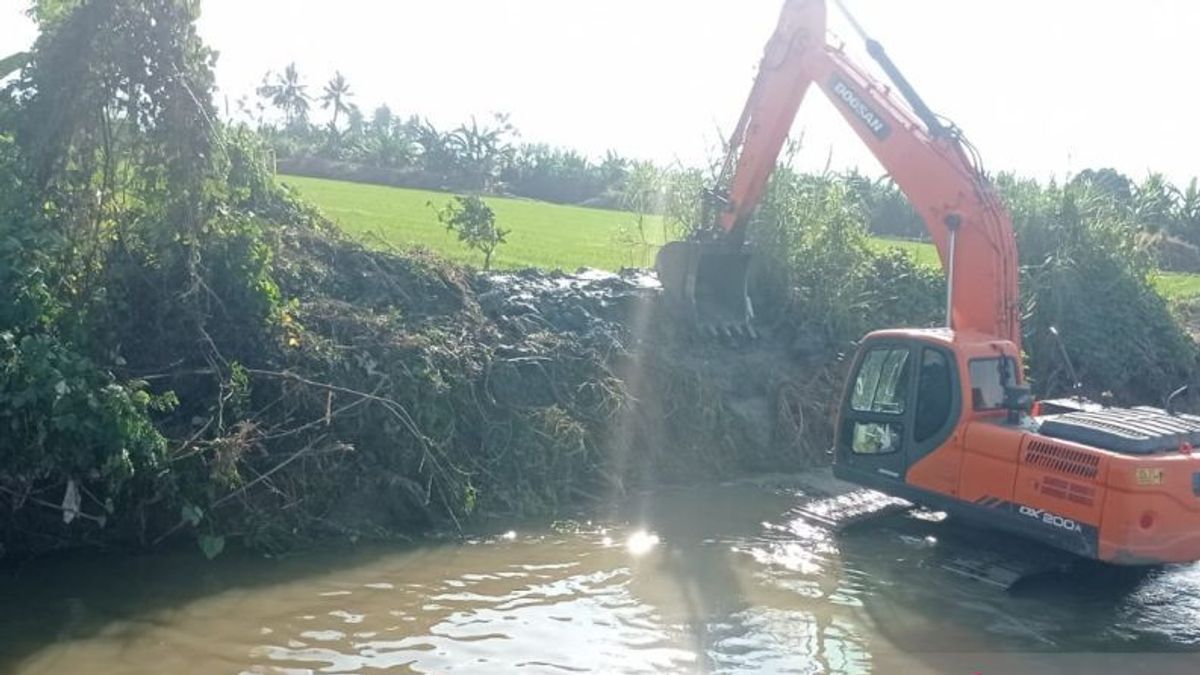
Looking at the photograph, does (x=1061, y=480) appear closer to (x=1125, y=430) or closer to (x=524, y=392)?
(x=1125, y=430)

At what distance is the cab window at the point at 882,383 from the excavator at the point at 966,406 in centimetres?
1

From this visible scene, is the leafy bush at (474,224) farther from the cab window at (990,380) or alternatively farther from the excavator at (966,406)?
the cab window at (990,380)

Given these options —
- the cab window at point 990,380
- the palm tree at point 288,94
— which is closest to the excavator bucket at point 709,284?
the cab window at point 990,380

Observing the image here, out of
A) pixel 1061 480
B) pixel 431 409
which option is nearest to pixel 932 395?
pixel 1061 480

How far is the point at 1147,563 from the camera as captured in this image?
8.48m

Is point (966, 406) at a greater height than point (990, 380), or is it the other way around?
point (990, 380)

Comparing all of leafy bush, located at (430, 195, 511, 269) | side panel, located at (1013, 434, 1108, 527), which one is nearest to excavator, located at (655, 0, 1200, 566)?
side panel, located at (1013, 434, 1108, 527)

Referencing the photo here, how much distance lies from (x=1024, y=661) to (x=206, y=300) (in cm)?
706

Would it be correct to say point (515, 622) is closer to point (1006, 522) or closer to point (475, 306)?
point (1006, 522)

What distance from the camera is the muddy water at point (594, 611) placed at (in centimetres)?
730

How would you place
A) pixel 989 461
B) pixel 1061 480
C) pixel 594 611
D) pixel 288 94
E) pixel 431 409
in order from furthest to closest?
pixel 288 94
pixel 431 409
pixel 989 461
pixel 1061 480
pixel 594 611

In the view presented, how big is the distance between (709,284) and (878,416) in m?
4.52

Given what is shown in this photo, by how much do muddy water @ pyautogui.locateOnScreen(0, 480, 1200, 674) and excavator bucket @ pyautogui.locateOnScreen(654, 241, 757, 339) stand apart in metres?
4.08

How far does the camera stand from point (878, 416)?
1022 cm
